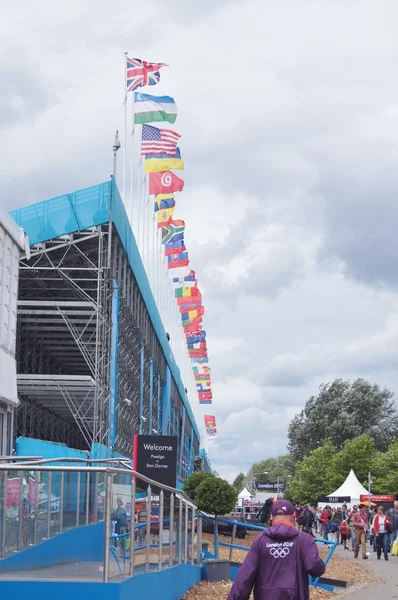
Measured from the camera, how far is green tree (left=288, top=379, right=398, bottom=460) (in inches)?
4031

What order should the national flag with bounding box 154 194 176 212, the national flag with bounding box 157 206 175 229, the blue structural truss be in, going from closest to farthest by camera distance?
the blue structural truss
the national flag with bounding box 154 194 176 212
the national flag with bounding box 157 206 175 229

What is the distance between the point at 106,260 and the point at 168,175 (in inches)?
156

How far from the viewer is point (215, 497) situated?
21.4 m

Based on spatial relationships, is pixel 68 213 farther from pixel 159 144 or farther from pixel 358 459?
pixel 358 459

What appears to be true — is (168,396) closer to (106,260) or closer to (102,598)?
(106,260)

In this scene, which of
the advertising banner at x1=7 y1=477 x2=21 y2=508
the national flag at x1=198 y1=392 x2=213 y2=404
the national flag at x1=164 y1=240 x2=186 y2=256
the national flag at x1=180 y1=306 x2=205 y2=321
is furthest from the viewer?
the national flag at x1=198 y1=392 x2=213 y2=404

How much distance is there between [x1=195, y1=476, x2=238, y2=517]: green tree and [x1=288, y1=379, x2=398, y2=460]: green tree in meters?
81.4

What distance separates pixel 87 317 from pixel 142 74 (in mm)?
12172

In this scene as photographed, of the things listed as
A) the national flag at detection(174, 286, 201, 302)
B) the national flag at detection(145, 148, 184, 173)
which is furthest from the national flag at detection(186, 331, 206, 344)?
the national flag at detection(145, 148, 184, 173)

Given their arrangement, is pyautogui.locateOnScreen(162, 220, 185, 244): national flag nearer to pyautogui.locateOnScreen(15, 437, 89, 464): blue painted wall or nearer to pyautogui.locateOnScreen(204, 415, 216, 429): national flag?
pyautogui.locateOnScreen(15, 437, 89, 464): blue painted wall

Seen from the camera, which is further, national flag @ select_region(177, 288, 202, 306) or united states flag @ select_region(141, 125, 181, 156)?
national flag @ select_region(177, 288, 202, 306)

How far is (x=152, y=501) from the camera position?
1100cm

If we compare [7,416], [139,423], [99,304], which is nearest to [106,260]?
[99,304]

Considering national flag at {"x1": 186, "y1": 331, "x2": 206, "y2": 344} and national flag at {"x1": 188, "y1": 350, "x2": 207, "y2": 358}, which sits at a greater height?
national flag at {"x1": 186, "y1": 331, "x2": 206, "y2": 344}
